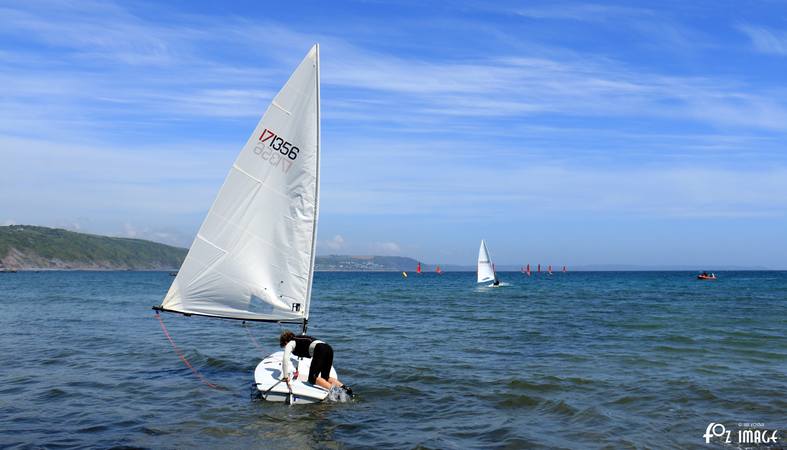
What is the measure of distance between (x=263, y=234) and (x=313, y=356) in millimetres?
3363

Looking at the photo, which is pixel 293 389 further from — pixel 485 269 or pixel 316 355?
pixel 485 269

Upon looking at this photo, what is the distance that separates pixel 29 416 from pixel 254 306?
5.54 metres

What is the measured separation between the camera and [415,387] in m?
18.3

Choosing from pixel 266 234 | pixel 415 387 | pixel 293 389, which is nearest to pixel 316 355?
pixel 293 389

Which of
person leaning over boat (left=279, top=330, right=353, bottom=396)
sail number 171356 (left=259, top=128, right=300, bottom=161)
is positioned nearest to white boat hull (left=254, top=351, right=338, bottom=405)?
person leaning over boat (left=279, top=330, right=353, bottom=396)

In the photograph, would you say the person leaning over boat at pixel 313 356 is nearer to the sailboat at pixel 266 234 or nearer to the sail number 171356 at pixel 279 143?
the sailboat at pixel 266 234

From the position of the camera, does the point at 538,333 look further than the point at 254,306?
Yes

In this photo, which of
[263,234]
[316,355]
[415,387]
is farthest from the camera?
[415,387]

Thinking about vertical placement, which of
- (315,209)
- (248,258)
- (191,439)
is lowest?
(191,439)

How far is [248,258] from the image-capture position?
16734mm

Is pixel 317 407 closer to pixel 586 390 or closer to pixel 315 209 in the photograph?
pixel 315 209

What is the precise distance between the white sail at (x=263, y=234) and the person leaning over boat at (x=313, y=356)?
83 centimetres

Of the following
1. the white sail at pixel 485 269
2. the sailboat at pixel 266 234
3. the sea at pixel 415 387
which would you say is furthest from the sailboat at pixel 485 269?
the sailboat at pixel 266 234

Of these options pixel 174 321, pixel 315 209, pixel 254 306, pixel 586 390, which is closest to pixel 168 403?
pixel 254 306
